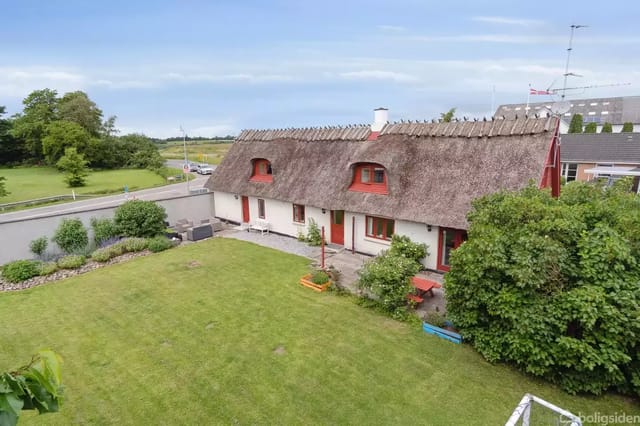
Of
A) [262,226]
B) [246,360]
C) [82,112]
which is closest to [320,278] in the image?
[246,360]

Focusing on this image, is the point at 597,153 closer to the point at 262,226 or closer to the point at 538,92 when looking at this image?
the point at 538,92

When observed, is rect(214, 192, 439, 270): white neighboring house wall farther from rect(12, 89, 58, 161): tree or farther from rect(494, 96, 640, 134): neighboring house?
rect(12, 89, 58, 161): tree

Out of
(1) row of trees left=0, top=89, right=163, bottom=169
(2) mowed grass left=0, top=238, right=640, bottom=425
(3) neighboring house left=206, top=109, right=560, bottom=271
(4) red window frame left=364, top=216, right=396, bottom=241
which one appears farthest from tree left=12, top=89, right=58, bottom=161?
(4) red window frame left=364, top=216, right=396, bottom=241

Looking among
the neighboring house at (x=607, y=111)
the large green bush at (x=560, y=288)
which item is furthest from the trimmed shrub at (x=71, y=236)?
the neighboring house at (x=607, y=111)

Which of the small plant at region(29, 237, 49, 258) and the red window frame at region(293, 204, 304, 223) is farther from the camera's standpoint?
the red window frame at region(293, 204, 304, 223)

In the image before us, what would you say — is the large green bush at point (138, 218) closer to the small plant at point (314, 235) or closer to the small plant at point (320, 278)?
the small plant at point (314, 235)

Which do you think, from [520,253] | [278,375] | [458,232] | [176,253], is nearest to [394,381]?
[278,375]
